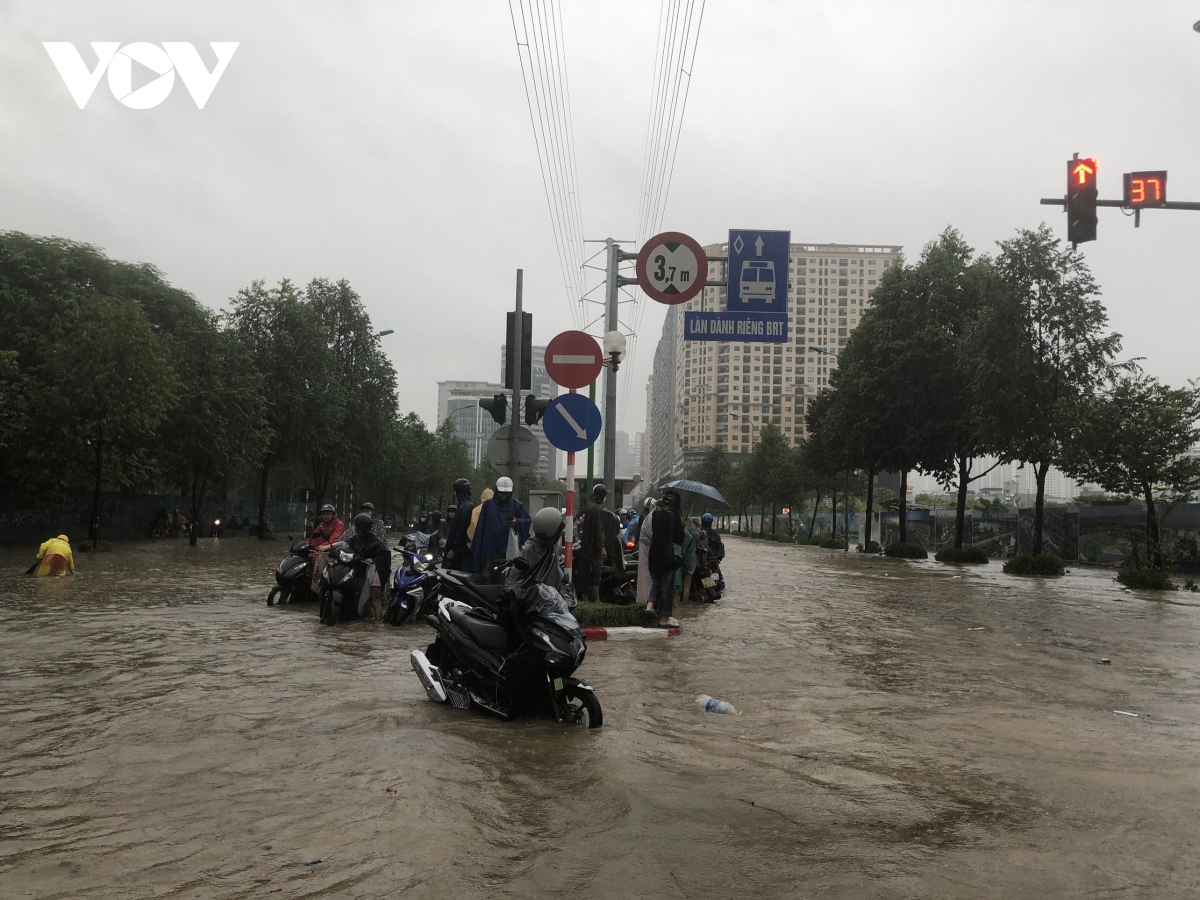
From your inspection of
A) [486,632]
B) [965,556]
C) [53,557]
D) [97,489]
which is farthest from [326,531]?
[965,556]

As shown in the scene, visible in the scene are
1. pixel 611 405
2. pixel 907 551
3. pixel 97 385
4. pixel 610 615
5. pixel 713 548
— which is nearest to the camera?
pixel 610 615

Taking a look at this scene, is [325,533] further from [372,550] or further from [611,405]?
[611,405]

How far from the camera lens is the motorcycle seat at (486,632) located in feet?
21.9

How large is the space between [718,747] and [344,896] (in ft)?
10.2

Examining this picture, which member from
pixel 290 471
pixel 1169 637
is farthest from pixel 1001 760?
pixel 290 471

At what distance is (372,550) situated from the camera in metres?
12.1

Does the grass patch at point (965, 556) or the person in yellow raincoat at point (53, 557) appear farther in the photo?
the grass patch at point (965, 556)

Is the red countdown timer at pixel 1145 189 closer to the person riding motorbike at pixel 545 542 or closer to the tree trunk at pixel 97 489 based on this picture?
the person riding motorbike at pixel 545 542

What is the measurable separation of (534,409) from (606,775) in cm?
710

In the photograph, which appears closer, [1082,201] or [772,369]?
[1082,201]

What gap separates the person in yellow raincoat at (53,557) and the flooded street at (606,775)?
858 centimetres

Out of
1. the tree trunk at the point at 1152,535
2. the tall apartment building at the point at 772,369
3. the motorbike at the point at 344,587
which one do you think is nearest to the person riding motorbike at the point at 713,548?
the motorbike at the point at 344,587

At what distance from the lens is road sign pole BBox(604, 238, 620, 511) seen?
→ 518 inches

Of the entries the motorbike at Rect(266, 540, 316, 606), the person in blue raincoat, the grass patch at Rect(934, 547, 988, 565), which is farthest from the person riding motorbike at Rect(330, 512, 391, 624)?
the grass patch at Rect(934, 547, 988, 565)
